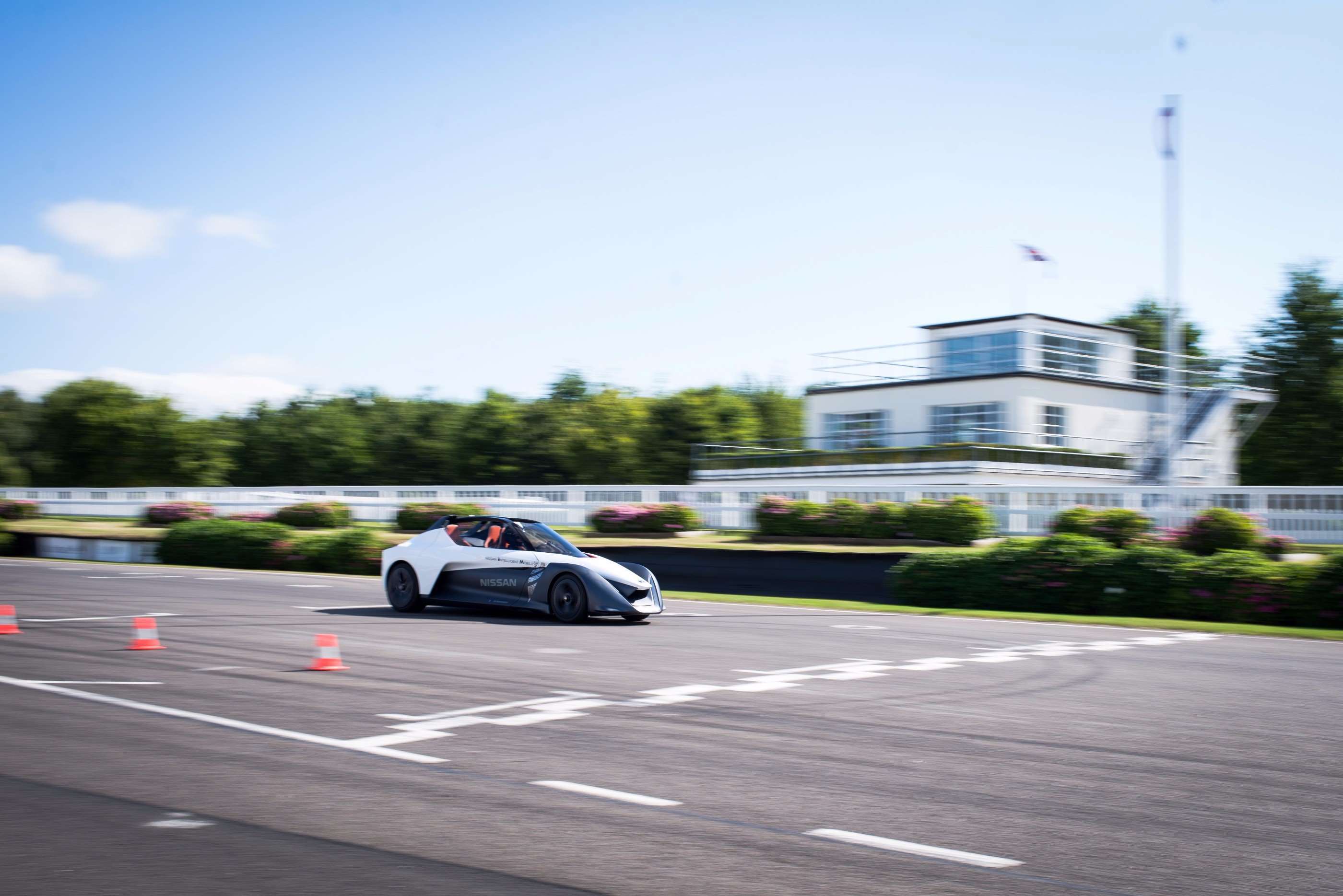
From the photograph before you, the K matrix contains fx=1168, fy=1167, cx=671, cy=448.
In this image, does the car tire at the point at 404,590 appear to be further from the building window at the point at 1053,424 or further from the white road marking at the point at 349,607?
the building window at the point at 1053,424

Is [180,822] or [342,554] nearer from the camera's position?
[180,822]

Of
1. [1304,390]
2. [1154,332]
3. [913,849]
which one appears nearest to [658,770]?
[913,849]


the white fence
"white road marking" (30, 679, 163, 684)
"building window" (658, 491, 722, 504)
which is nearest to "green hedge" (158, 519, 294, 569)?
the white fence

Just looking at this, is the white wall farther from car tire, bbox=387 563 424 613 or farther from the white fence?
car tire, bbox=387 563 424 613

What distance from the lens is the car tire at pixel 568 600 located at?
48.3ft

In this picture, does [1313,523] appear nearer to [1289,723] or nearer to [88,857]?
[1289,723]

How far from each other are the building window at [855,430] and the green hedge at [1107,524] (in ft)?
64.5

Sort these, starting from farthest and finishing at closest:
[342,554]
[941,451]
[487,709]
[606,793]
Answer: [941,451] < [342,554] < [487,709] < [606,793]

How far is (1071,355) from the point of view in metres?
44.6

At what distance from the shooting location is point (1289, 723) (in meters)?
8.30

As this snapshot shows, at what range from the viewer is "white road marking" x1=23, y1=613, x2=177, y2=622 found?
14.1 meters

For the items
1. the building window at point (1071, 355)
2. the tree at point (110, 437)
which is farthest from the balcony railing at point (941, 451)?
the tree at point (110, 437)

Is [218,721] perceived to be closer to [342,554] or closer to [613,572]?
[613,572]

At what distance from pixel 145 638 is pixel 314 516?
25502 millimetres
